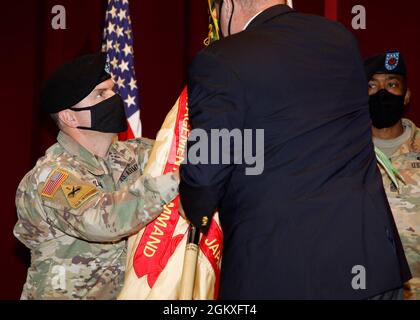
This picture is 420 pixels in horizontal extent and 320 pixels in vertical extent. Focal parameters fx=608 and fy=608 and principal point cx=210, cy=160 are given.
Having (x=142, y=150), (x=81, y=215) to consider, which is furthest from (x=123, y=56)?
(x=81, y=215)

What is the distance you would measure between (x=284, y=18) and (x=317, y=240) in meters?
0.64

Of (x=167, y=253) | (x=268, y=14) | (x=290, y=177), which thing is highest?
(x=268, y=14)

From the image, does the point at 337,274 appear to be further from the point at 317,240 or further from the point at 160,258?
the point at 160,258

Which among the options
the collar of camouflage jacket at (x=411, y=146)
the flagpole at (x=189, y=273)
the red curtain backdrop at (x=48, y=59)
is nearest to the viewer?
the flagpole at (x=189, y=273)

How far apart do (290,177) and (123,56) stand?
2.04 meters

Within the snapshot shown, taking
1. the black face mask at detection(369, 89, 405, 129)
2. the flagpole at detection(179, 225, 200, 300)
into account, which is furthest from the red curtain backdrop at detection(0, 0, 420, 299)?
the flagpole at detection(179, 225, 200, 300)

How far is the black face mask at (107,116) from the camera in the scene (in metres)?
2.42

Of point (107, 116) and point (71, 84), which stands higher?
point (71, 84)

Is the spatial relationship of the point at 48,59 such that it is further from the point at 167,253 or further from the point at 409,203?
the point at 409,203

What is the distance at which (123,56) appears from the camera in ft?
11.3

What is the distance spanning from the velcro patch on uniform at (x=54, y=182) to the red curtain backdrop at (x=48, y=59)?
1.47 m

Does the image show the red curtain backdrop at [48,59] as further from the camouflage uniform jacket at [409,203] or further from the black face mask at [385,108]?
the camouflage uniform jacket at [409,203]

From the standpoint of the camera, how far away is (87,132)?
8.02 ft

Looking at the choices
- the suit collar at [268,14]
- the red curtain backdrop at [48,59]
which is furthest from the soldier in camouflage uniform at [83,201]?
the red curtain backdrop at [48,59]
